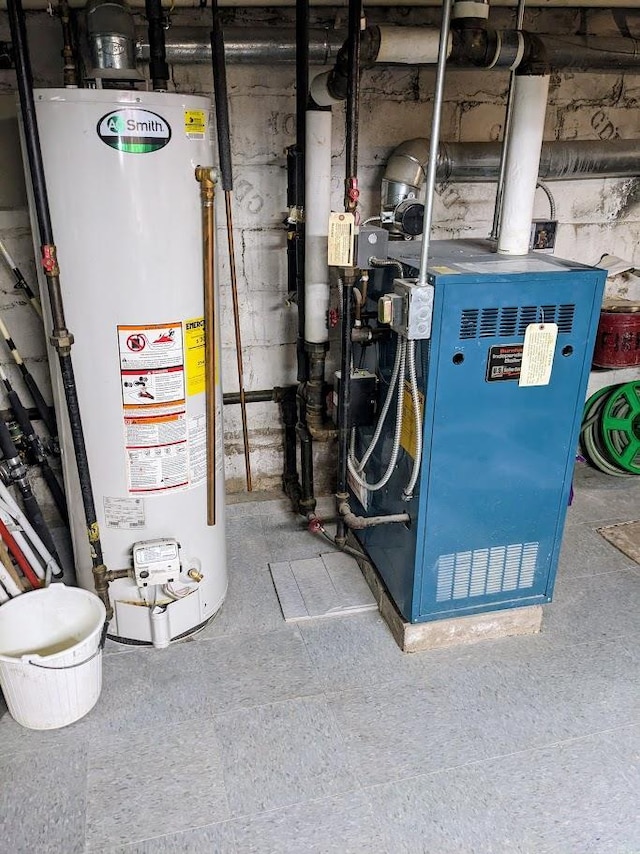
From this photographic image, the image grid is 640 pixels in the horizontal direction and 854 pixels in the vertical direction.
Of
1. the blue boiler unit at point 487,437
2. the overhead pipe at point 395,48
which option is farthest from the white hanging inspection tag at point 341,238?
the overhead pipe at point 395,48

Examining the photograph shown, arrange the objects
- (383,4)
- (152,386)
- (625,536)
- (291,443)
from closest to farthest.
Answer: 1. (152,386)
2. (383,4)
3. (625,536)
4. (291,443)

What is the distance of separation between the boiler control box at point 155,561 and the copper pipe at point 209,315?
0.57 ft

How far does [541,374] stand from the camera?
1.91 metres

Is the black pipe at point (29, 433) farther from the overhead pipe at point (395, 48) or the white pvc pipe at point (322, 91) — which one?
the white pvc pipe at point (322, 91)

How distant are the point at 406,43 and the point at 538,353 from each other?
3.35 feet

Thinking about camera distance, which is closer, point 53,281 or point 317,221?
point 53,281

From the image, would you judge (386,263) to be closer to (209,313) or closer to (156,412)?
(209,313)

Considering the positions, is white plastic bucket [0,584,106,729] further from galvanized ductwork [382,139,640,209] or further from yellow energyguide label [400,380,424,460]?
galvanized ductwork [382,139,640,209]

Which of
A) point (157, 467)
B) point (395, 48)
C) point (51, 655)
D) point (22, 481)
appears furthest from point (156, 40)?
point (51, 655)

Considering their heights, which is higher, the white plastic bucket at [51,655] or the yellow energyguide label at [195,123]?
the yellow energyguide label at [195,123]

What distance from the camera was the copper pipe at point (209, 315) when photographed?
5.87ft

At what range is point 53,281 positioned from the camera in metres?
1.71

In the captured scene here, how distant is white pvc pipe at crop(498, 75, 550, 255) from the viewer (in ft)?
6.23

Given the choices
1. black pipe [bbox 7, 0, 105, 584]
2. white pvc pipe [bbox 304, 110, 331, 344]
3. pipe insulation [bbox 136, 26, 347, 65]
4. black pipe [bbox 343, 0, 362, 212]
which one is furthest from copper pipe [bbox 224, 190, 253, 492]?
black pipe [bbox 7, 0, 105, 584]
